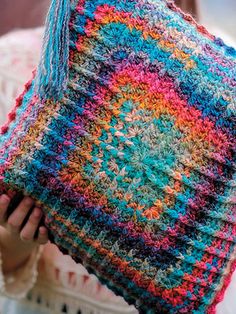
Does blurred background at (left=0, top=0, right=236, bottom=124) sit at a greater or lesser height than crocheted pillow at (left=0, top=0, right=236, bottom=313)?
greater

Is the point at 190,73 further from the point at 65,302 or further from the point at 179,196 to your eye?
the point at 65,302

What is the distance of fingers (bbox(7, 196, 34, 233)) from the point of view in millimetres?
571

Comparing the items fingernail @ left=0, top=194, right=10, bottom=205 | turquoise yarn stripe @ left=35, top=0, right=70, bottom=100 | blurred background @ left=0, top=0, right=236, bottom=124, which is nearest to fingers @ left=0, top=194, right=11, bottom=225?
fingernail @ left=0, top=194, right=10, bottom=205

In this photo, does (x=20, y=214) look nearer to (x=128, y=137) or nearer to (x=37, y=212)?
(x=37, y=212)

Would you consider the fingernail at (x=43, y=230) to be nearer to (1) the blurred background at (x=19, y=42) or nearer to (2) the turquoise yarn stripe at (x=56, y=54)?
(2) the turquoise yarn stripe at (x=56, y=54)

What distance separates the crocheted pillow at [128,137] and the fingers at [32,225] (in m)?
0.02

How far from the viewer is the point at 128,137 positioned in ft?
1.78

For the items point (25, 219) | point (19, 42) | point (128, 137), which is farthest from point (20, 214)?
point (19, 42)

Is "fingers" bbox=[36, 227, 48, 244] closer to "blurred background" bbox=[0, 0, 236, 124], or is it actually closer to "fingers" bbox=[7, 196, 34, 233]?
"fingers" bbox=[7, 196, 34, 233]

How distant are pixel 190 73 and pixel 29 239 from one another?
10.0 inches

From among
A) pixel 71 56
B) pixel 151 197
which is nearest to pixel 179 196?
pixel 151 197

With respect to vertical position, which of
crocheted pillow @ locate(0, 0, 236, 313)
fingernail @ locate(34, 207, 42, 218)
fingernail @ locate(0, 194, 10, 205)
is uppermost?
crocheted pillow @ locate(0, 0, 236, 313)

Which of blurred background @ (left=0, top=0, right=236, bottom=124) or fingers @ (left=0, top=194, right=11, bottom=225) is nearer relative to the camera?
fingers @ (left=0, top=194, right=11, bottom=225)

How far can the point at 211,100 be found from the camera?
554 mm
